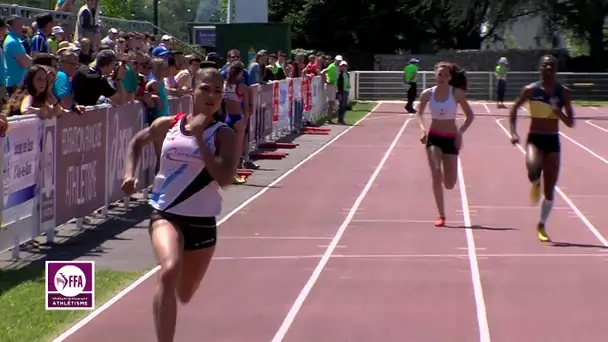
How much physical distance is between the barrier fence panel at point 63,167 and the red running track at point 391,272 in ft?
5.00

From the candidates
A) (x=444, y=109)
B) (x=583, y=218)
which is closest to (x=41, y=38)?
(x=444, y=109)

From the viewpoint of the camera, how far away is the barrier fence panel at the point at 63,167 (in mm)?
11195

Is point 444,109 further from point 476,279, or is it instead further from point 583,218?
point 476,279

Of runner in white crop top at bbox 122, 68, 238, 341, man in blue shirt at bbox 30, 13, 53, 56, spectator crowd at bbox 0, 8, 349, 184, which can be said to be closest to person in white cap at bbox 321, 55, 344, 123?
spectator crowd at bbox 0, 8, 349, 184

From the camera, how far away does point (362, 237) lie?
13594 mm

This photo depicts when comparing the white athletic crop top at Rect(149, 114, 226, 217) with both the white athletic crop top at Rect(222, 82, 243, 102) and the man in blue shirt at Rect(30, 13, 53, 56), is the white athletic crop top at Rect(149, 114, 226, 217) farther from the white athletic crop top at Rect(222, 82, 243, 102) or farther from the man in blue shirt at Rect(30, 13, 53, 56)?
the white athletic crop top at Rect(222, 82, 243, 102)

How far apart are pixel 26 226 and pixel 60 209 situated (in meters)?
0.97

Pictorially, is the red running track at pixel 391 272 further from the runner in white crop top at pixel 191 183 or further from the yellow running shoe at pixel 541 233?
the runner in white crop top at pixel 191 183

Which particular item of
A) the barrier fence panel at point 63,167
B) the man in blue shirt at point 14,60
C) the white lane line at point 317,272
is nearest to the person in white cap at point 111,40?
the barrier fence panel at point 63,167

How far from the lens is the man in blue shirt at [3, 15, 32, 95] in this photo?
15.4 meters

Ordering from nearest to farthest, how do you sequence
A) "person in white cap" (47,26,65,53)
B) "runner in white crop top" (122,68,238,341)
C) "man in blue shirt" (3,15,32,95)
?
"runner in white crop top" (122,68,238,341)
"man in blue shirt" (3,15,32,95)
"person in white cap" (47,26,65,53)

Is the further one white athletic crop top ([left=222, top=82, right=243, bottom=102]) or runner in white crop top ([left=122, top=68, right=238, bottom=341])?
white athletic crop top ([left=222, top=82, right=243, bottom=102])

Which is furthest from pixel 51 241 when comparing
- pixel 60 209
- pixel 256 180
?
pixel 256 180

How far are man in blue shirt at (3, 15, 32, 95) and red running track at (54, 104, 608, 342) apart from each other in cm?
337
